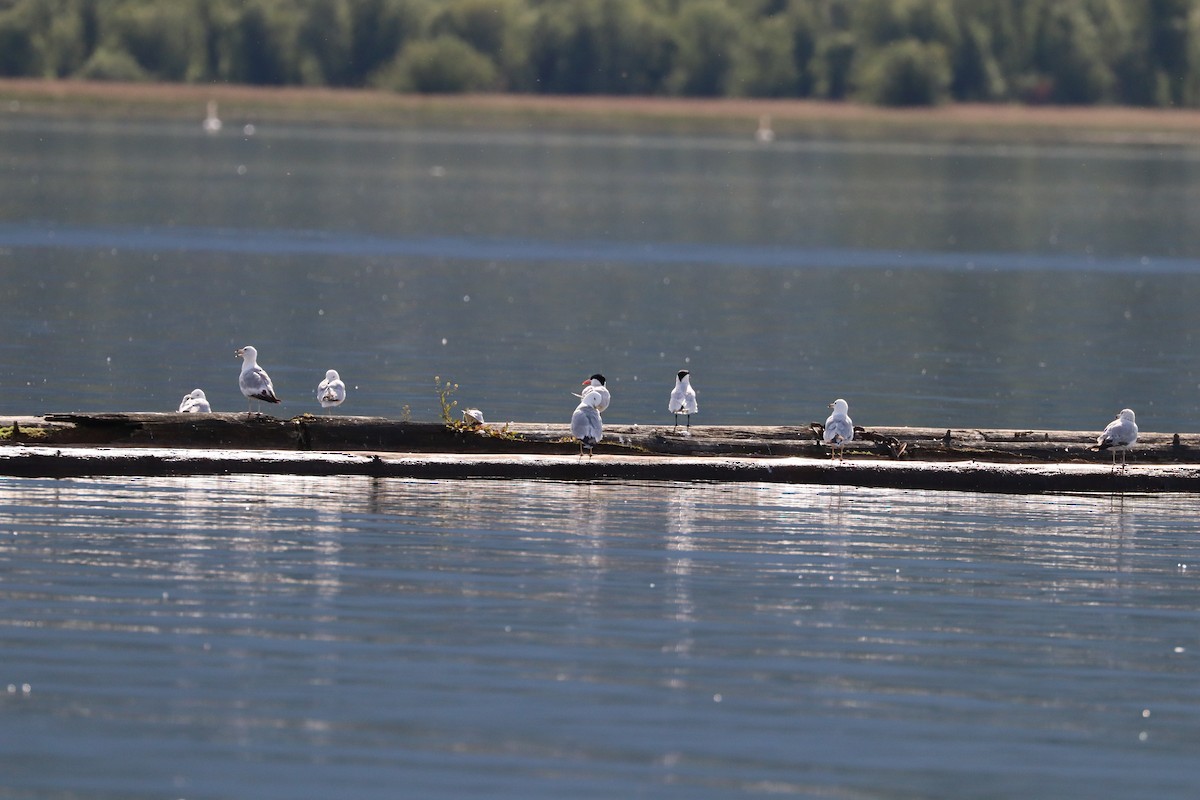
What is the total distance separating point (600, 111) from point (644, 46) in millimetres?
10258

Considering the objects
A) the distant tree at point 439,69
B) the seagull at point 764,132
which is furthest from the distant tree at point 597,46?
the seagull at point 764,132

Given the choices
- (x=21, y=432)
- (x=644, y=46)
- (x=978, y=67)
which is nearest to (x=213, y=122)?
(x=644, y=46)

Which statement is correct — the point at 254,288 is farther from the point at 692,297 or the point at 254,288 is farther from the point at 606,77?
the point at 606,77

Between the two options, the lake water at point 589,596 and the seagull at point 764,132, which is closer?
the lake water at point 589,596

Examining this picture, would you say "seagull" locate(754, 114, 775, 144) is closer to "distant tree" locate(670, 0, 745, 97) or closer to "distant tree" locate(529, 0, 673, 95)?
"distant tree" locate(670, 0, 745, 97)

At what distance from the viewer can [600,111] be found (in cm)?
18662

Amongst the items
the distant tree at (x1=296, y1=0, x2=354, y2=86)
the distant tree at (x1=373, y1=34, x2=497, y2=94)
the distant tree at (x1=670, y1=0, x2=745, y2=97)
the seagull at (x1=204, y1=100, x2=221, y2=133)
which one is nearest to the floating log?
the seagull at (x1=204, y1=100, x2=221, y2=133)

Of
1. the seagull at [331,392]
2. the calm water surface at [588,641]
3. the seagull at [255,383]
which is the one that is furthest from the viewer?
the seagull at [255,383]

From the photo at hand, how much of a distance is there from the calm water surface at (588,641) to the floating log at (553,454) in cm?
24

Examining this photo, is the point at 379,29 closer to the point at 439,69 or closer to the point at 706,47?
the point at 439,69

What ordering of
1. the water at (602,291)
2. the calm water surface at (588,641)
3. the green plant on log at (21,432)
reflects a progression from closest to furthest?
the calm water surface at (588,641) → the green plant on log at (21,432) → the water at (602,291)

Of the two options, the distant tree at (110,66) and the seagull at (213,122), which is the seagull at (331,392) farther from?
the distant tree at (110,66)

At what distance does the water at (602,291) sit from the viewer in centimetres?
3095

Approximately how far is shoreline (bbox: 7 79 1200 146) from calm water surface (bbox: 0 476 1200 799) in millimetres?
156209
